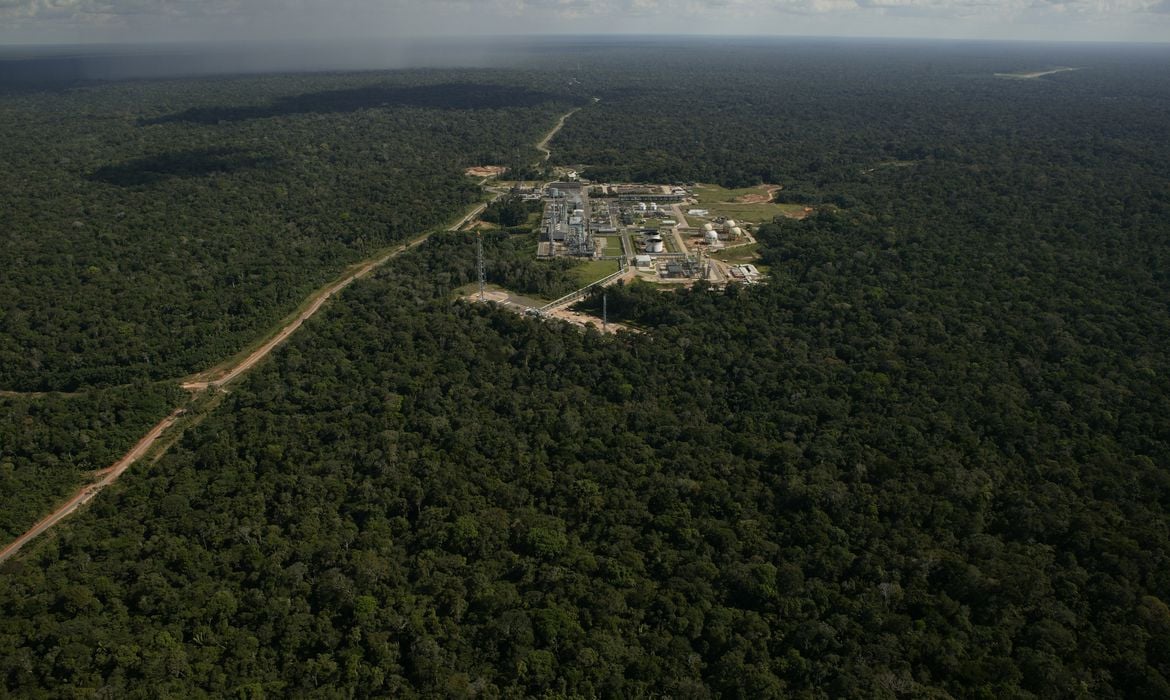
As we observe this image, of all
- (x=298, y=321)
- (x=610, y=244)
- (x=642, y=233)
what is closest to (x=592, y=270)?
(x=610, y=244)

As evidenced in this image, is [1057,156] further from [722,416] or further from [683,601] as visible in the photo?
[683,601]

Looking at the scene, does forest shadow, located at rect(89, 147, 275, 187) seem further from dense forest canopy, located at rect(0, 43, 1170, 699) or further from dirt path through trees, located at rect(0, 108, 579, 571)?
dense forest canopy, located at rect(0, 43, 1170, 699)

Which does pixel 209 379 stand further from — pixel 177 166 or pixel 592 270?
pixel 177 166

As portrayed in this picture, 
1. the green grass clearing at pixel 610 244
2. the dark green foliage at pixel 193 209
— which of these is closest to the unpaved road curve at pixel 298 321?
the dark green foliage at pixel 193 209

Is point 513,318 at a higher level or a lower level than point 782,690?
higher

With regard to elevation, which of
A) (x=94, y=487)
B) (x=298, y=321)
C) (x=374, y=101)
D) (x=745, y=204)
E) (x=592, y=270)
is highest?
(x=374, y=101)

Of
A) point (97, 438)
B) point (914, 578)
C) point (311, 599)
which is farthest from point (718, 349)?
point (97, 438)

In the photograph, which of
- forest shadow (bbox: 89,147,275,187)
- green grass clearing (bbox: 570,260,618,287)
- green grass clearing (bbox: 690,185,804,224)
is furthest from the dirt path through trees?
forest shadow (bbox: 89,147,275,187)
